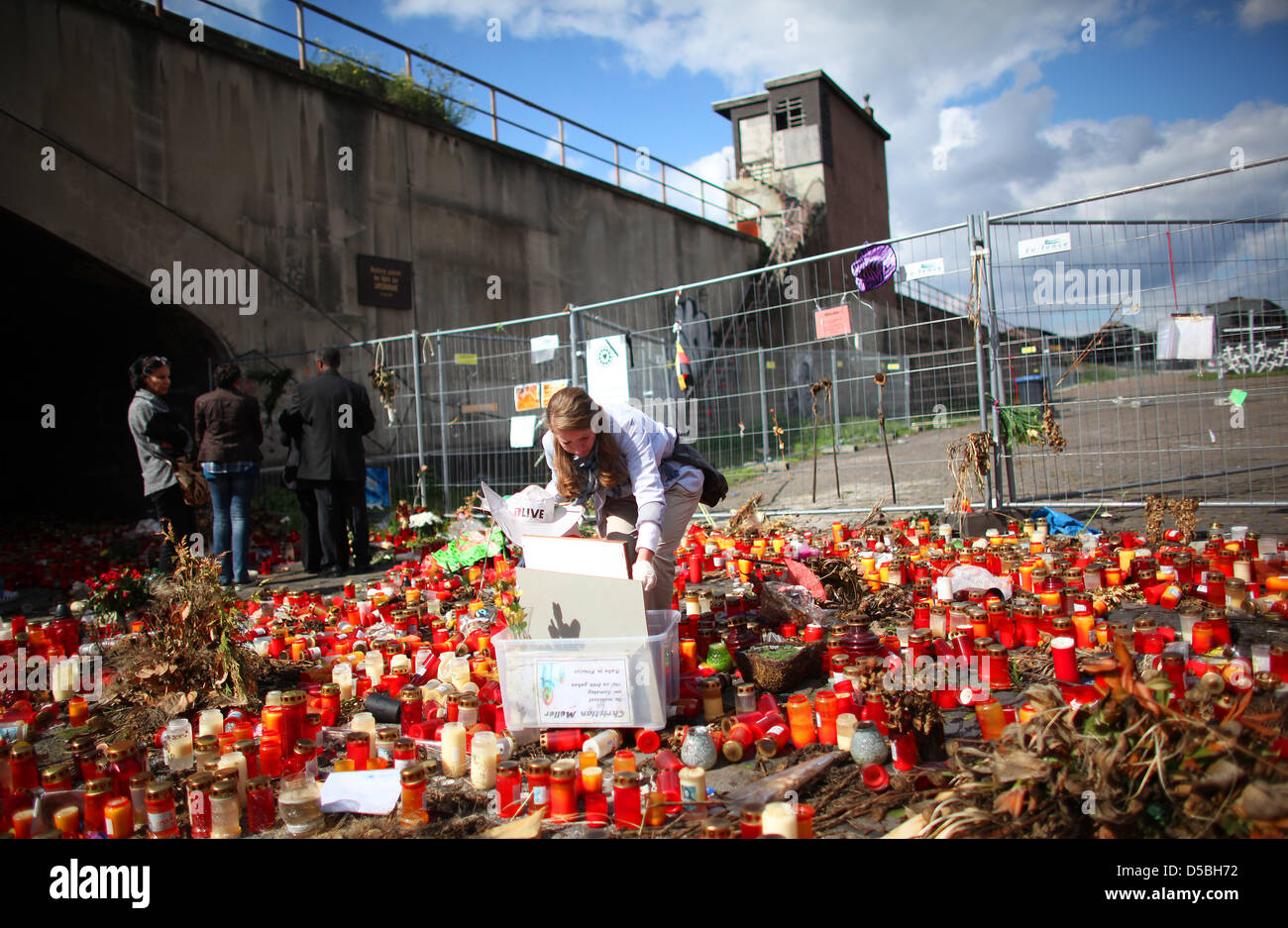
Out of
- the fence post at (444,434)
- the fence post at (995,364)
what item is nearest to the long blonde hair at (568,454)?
the fence post at (995,364)

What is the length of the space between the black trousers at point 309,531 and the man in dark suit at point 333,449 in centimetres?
19

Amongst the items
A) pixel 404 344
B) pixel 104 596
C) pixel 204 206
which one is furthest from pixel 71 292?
pixel 104 596

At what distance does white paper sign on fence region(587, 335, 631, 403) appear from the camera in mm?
8422

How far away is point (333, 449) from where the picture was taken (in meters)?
6.75

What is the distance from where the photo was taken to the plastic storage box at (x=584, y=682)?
117 inches

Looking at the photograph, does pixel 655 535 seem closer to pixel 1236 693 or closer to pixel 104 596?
pixel 1236 693

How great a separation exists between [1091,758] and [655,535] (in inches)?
71.2

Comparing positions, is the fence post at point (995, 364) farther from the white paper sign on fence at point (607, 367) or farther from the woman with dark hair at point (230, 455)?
the woman with dark hair at point (230, 455)

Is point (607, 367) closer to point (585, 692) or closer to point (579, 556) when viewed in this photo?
point (579, 556)

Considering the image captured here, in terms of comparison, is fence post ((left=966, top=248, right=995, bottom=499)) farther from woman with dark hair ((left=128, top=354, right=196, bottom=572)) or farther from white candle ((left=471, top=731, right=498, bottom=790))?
woman with dark hair ((left=128, top=354, right=196, bottom=572))

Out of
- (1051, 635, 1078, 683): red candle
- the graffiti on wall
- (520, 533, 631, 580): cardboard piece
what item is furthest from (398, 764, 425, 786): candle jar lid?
the graffiti on wall

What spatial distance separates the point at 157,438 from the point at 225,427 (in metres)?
0.52

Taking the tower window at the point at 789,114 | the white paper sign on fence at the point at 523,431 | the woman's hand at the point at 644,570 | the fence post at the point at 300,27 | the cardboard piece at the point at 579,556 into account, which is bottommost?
the woman's hand at the point at 644,570

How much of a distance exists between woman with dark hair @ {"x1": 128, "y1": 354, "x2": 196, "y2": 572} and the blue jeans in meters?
0.32
